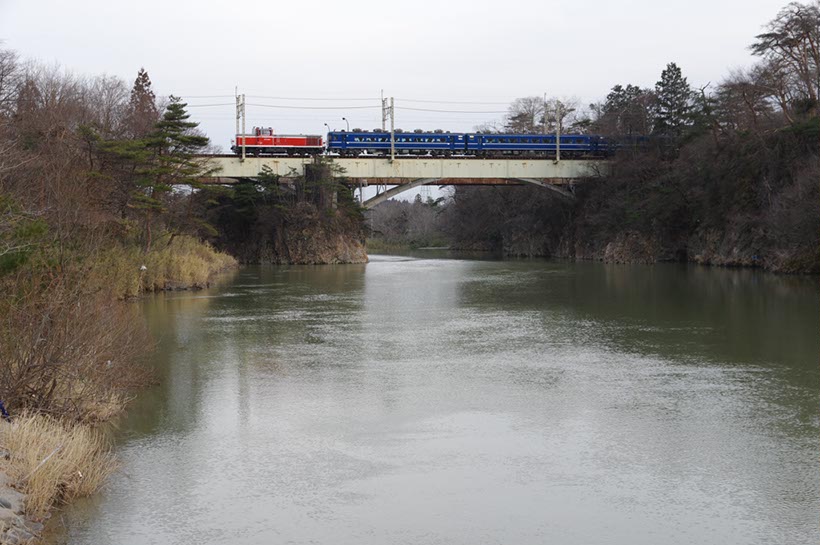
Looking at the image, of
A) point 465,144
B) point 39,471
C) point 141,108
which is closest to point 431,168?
point 465,144

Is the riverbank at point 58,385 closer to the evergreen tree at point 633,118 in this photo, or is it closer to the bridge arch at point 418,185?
the bridge arch at point 418,185

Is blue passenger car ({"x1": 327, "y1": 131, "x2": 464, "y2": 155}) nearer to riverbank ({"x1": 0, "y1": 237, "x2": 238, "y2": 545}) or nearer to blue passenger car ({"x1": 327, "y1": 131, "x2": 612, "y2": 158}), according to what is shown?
blue passenger car ({"x1": 327, "y1": 131, "x2": 612, "y2": 158})

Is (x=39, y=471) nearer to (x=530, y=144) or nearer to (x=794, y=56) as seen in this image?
(x=794, y=56)

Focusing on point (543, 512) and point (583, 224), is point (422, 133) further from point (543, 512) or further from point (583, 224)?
point (543, 512)

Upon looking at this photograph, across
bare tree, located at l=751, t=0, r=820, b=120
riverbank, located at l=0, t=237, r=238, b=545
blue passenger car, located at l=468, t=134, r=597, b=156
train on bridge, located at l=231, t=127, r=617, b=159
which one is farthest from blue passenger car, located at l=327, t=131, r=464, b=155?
riverbank, located at l=0, t=237, r=238, b=545

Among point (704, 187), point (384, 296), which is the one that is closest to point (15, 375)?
point (384, 296)

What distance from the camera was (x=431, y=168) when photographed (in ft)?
201

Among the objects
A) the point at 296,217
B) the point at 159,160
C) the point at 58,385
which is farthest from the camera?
the point at 296,217

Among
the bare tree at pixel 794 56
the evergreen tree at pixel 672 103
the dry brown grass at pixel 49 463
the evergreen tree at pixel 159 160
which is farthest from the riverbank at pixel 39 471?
the evergreen tree at pixel 672 103

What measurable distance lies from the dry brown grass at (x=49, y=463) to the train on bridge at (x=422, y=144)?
5051 centimetres

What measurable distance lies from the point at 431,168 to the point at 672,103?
59.2 feet

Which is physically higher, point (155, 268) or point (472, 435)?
point (155, 268)

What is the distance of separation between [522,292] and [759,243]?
→ 20275mm

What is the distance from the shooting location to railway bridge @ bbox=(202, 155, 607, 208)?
58.8 meters
